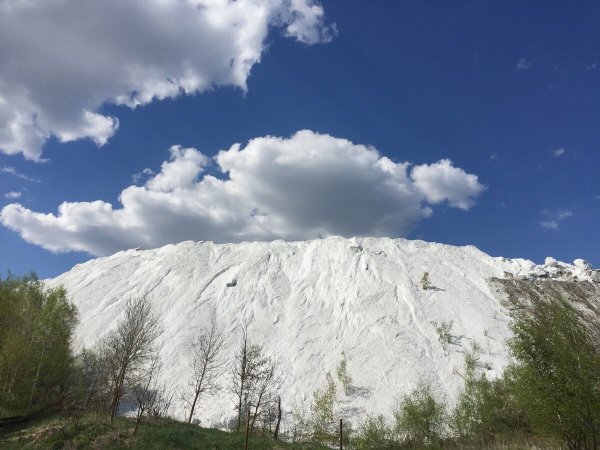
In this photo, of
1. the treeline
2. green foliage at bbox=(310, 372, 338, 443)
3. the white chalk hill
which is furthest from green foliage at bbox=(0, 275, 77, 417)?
green foliage at bbox=(310, 372, 338, 443)

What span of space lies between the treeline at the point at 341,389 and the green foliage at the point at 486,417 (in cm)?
9

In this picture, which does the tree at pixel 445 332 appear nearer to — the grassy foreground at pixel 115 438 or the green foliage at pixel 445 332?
the green foliage at pixel 445 332

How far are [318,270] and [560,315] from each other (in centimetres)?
4945

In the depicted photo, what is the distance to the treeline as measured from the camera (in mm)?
21562

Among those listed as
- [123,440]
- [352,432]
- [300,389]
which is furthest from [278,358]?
[123,440]

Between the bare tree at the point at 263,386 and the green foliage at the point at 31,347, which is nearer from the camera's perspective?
the green foliage at the point at 31,347

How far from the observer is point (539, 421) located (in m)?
22.2

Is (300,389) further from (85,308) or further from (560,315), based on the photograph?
(85,308)

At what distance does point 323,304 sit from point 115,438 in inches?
1688

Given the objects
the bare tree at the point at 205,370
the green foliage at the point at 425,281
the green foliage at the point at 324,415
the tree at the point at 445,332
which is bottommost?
the green foliage at the point at 324,415

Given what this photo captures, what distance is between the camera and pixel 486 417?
34.9 meters

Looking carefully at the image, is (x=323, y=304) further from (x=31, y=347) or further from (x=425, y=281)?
(x=31, y=347)

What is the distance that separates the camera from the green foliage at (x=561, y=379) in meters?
20.7

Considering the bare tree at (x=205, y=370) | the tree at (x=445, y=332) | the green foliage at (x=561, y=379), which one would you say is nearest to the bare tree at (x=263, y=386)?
the bare tree at (x=205, y=370)
